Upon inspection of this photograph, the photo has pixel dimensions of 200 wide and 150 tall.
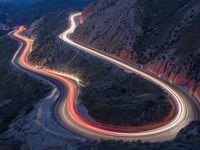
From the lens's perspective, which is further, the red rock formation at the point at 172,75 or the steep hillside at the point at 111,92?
the red rock formation at the point at 172,75

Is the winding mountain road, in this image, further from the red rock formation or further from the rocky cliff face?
the rocky cliff face

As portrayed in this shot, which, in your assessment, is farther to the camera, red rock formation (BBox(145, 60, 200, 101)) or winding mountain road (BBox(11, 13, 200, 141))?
red rock formation (BBox(145, 60, 200, 101))

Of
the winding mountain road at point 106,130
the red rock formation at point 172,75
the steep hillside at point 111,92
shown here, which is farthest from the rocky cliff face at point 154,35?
the steep hillside at point 111,92

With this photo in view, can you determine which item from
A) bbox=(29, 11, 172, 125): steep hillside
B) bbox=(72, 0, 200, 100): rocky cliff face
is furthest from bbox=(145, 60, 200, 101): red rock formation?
bbox=(29, 11, 172, 125): steep hillside

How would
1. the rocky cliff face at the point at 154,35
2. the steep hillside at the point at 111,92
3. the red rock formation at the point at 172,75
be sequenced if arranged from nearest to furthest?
the steep hillside at the point at 111,92 → the red rock formation at the point at 172,75 → the rocky cliff face at the point at 154,35

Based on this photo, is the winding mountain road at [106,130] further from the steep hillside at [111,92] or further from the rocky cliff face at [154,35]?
the rocky cliff face at [154,35]

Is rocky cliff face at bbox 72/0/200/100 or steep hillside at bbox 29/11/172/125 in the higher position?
rocky cliff face at bbox 72/0/200/100

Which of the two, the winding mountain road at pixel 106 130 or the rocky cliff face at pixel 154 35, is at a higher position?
the rocky cliff face at pixel 154 35

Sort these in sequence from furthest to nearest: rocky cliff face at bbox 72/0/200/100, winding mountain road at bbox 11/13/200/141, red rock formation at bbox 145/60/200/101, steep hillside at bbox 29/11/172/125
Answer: rocky cliff face at bbox 72/0/200/100 → red rock formation at bbox 145/60/200/101 → steep hillside at bbox 29/11/172/125 → winding mountain road at bbox 11/13/200/141
